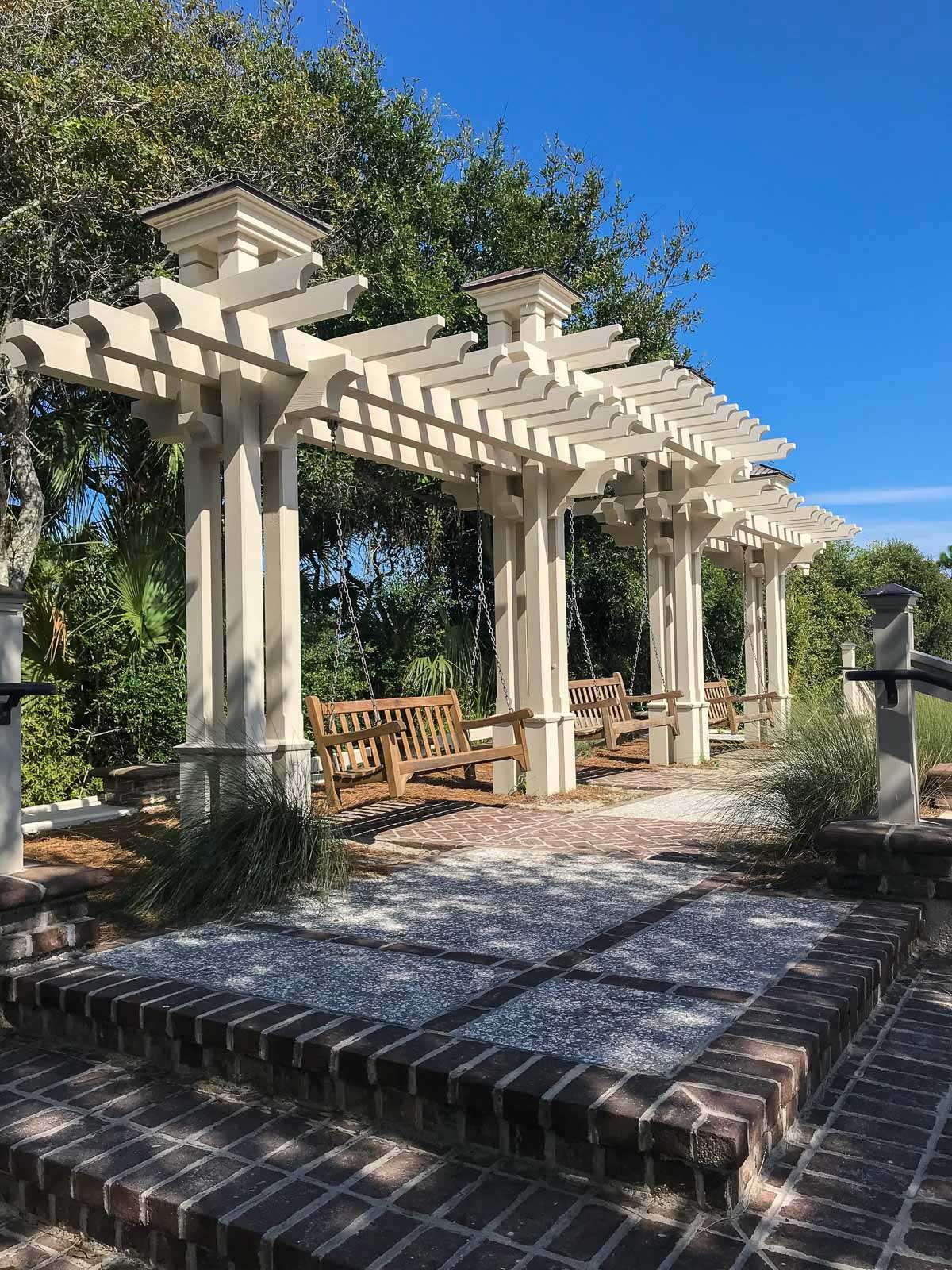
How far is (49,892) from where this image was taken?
370cm

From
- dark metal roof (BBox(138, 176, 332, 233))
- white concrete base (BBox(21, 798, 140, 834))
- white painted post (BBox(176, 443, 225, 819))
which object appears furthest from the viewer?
white concrete base (BBox(21, 798, 140, 834))

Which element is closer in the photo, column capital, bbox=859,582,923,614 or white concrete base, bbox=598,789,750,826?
column capital, bbox=859,582,923,614

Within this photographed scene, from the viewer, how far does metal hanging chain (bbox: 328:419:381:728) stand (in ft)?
22.7

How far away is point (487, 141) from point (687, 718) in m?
10.4

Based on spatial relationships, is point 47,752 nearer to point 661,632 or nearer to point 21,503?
point 21,503

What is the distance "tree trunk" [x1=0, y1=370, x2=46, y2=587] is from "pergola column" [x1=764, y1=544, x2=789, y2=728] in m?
10.5

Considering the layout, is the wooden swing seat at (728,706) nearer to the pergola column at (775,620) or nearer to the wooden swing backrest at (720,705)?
the wooden swing backrest at (720,705)

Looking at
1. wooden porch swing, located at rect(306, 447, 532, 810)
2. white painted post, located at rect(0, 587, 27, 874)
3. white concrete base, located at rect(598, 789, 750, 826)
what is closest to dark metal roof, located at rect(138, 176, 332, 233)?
wooden porch swing, located at rect(306, 447, 532, 810)

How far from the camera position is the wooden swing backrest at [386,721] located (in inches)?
274

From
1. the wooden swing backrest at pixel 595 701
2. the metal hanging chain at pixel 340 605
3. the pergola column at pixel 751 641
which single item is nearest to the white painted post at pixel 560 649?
the metal hanging chain at pixel 340 605

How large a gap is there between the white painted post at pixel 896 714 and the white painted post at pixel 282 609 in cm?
318

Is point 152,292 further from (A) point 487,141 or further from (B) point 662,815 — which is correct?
(A) point 487,141

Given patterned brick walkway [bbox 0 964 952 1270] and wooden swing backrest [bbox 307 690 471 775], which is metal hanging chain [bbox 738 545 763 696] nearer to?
wooden swing backrest [bbox 307 690 471 775]

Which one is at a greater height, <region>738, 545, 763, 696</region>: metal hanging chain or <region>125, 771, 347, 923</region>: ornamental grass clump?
<region>738, 545, 763, 696</region>: metal hanging chain
